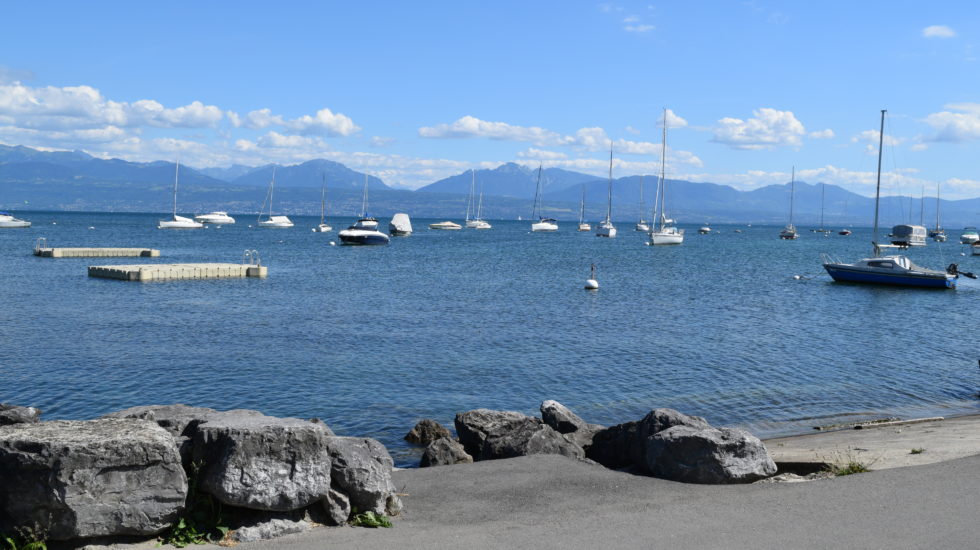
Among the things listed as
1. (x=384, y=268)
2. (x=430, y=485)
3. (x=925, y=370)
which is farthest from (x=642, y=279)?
(x=430, y=485)

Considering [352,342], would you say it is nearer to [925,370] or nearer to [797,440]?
[797,440]

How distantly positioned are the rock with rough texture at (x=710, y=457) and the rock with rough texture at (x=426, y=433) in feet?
20.7

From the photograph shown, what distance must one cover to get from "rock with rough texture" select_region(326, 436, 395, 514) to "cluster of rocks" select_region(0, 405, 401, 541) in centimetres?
1

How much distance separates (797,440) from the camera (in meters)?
18.1

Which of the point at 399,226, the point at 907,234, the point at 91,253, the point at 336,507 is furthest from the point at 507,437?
the point at 907,234

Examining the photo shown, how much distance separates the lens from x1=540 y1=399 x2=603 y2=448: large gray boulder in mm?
16531

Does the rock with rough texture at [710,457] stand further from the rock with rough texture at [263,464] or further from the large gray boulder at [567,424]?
the rock with rough texture at [263,464]

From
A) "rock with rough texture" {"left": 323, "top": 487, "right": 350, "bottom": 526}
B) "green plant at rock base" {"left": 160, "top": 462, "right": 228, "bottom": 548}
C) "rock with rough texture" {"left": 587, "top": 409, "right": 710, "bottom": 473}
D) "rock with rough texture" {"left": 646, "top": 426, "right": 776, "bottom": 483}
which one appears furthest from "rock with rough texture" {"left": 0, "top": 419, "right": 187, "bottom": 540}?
"rock with rough texture" {"left": 587, "top": 409, "right": 710, "bottom": 473}

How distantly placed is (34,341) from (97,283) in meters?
24.5

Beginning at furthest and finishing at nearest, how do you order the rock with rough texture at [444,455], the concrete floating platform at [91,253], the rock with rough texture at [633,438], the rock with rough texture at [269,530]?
the concrete floating platform at [91,253]
the rock with rough texture at [444,455]
the rock with rough texture at [633,438]
the rock with rough texture at [269,530]

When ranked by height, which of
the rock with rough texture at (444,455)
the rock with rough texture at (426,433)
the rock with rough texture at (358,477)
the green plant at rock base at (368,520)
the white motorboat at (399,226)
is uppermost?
the white motorboat at (399,226)

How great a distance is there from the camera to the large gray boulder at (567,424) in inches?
651

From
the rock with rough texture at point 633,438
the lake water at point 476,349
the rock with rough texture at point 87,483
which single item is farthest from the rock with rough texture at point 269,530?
the lake water at point 476,349

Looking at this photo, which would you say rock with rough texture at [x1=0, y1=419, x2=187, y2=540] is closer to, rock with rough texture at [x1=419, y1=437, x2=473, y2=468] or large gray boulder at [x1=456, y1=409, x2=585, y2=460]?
rock with rough texture at [x1=419, y1=437, x2=473, y2=468]
